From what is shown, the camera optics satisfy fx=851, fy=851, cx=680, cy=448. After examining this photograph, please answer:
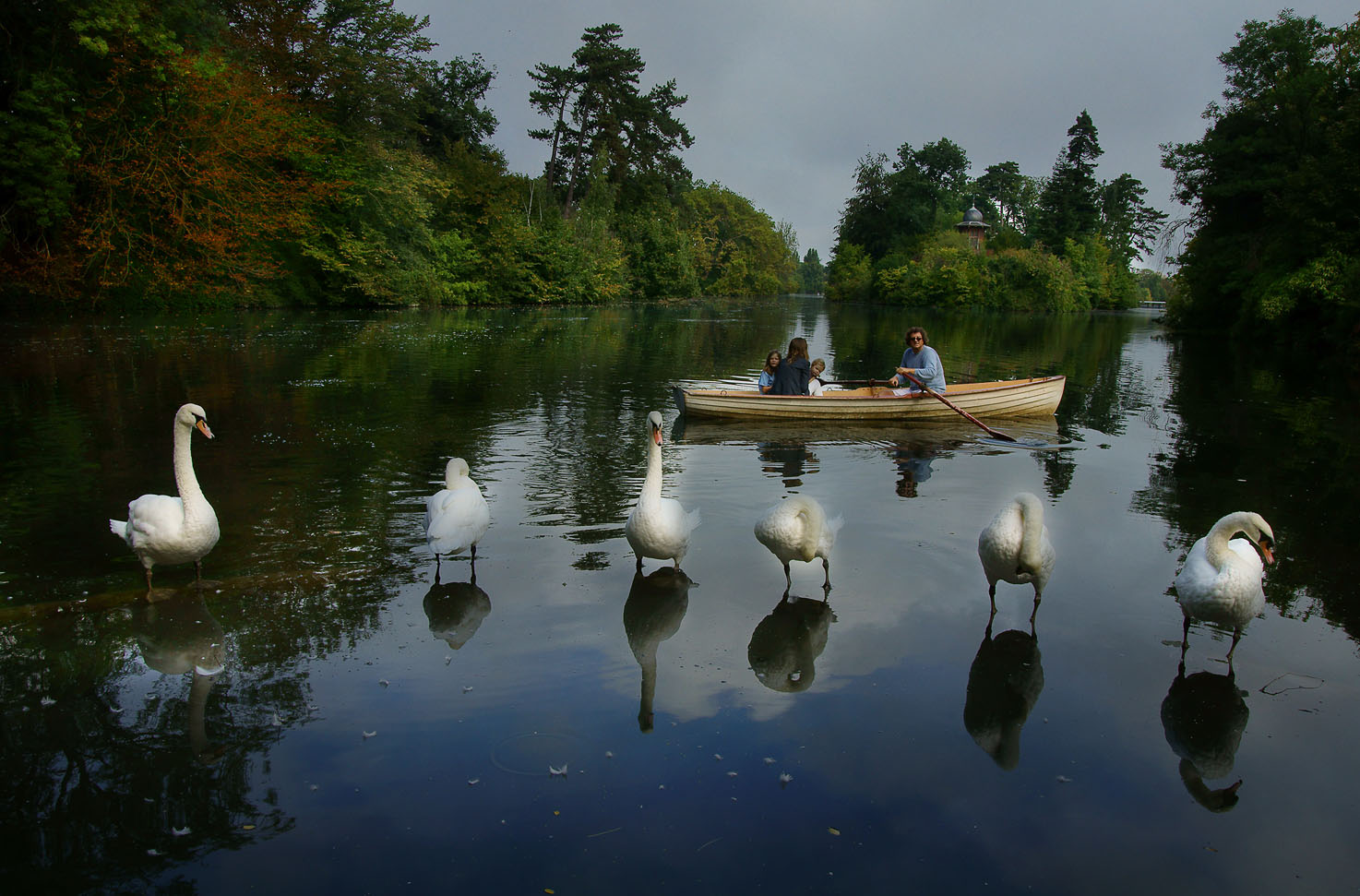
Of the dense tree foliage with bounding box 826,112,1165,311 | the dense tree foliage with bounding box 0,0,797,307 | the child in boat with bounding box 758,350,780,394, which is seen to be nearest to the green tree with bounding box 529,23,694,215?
the dense tree foliage with bounding box 0,0,797,307

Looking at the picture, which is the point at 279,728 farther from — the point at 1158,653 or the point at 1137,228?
the point at 1137,228

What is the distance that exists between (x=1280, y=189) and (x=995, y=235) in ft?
166

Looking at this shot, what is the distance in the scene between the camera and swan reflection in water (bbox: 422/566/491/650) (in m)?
6.17

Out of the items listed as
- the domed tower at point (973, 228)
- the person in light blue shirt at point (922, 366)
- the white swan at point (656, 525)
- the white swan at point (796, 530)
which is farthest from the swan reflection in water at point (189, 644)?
the domed tower at point (973, 228)

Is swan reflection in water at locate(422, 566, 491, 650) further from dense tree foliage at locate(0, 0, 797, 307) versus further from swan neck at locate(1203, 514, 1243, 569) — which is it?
dense tree foliage at locate(0, 0, 797, 307)

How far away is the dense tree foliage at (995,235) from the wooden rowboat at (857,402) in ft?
198

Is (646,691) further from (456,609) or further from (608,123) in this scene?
(608,123)

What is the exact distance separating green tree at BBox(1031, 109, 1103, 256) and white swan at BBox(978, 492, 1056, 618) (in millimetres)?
79070

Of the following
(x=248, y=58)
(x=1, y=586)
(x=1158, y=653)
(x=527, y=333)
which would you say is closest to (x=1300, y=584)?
(x=1158, y=653)

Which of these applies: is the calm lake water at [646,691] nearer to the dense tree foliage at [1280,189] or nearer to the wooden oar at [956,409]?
the wooden oar at [956,409]

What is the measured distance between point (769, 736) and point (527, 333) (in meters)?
29.6

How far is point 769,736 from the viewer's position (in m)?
4.95

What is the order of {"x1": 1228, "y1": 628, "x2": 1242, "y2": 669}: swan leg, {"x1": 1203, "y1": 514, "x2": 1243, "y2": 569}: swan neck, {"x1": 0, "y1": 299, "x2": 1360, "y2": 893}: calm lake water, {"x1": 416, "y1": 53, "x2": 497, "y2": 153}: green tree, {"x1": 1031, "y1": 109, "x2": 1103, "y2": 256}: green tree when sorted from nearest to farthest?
{"x1": 0, "y1": 299, "x2": 1360, "y2": 893}: calm lake water
{"x1": 1203, "y1": 514, "x2": 1243, "y2": 569}: swan neck
{"x1": 1228, "y1": 628, "x2": 1242, "y2": 669}: swan leg
{"x1": 416, "y1": 53, "x2": 497, "y2": 153}: green tree
{"x1": 1031, "y1": 109, "x2": 1103, "y2": 256}: green tree

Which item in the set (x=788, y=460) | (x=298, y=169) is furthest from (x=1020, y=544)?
(x=298, y=169)
